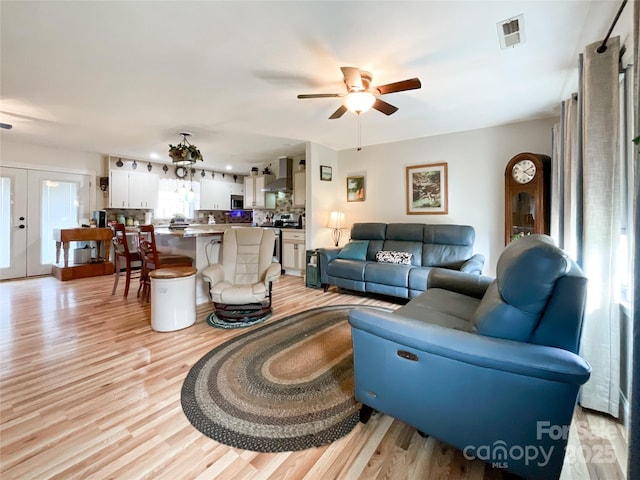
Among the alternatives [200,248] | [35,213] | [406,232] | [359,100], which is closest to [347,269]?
[406,232]

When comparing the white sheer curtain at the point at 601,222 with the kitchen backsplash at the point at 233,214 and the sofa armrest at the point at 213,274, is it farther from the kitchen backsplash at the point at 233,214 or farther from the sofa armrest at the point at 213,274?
the kitchen backsplash at the point at 233,214

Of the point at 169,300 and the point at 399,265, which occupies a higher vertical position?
the point at 399,265

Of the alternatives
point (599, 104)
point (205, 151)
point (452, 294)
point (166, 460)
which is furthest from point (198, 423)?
point (205, 151)

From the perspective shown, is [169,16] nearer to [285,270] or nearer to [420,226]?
[420,226]

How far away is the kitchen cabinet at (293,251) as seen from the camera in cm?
539

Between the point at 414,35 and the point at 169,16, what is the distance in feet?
5.54

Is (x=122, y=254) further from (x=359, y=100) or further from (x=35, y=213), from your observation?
(x=359, y=100)

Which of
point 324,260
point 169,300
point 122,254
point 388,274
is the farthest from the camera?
point 324,260

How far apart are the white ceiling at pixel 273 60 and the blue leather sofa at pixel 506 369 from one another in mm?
1727

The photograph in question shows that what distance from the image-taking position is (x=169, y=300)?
2.83m

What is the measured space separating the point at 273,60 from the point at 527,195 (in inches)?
134

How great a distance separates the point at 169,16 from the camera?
1.82 metres

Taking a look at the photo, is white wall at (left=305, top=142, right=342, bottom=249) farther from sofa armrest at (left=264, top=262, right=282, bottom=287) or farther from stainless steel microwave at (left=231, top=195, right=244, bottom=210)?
stainless steel microwave at (left=231, top=195, right=244, bottom=210)

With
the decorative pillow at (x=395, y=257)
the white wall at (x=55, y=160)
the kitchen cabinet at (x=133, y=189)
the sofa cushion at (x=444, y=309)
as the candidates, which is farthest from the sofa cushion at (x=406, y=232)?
the white wall at (x=55, y=160)
